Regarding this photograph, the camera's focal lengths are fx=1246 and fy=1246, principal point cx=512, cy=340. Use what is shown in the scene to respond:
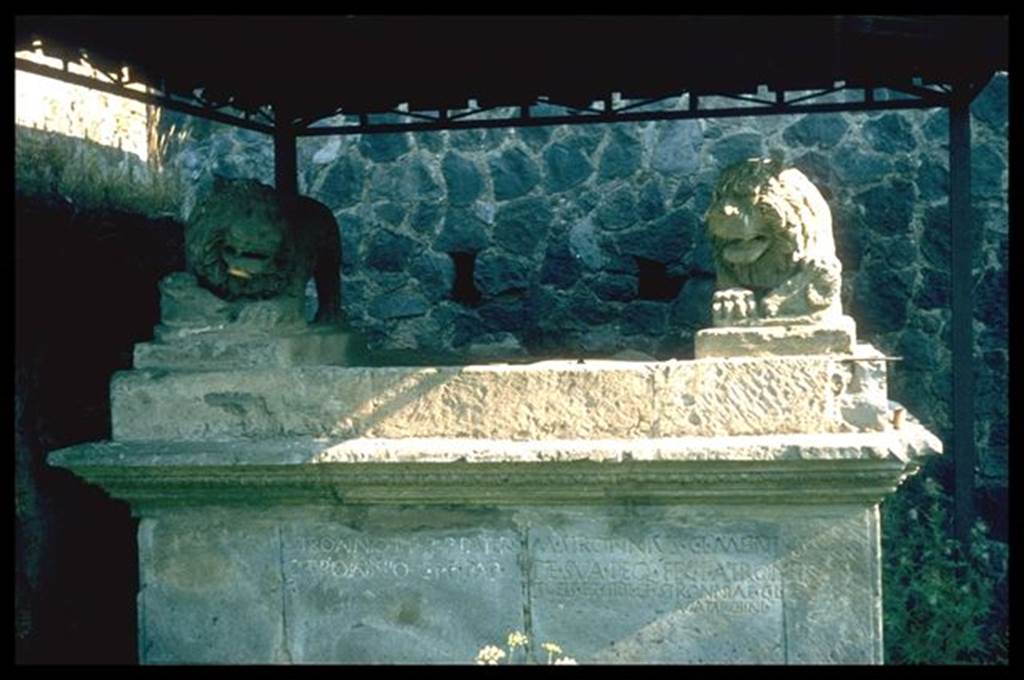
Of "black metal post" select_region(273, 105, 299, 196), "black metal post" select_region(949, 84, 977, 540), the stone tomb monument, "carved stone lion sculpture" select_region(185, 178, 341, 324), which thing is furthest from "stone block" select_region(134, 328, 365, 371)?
"black metal post" select_region(949, 84, 977, 540)

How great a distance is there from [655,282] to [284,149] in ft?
8.78

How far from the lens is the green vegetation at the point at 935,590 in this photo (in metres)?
5.60

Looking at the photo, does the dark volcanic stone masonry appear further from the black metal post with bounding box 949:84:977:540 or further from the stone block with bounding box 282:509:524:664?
the stone block with bounding box 282:509:524:664

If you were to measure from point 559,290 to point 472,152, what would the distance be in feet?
3.45

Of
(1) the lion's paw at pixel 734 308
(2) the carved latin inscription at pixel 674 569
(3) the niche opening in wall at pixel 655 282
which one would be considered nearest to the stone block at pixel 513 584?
(2) the carved latin inscription at pixel 674 569

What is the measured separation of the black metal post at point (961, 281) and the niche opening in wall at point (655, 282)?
2.29m

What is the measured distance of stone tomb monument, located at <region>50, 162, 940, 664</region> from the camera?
3.98 metres

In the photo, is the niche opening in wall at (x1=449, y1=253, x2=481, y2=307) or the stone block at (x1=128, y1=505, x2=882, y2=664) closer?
the stone block at (x1=128, y1=505, x2=882, y2=664)

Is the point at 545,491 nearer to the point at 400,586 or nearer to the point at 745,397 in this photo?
the point at 400,586

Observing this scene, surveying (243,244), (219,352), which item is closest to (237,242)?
(243,244)

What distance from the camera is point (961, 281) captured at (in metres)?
5.50

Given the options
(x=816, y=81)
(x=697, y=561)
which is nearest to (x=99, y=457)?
(x=697, y=561)

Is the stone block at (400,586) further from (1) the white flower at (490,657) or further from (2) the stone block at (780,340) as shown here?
(2) the stone block at (780,340)

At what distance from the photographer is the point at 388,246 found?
795 cm
